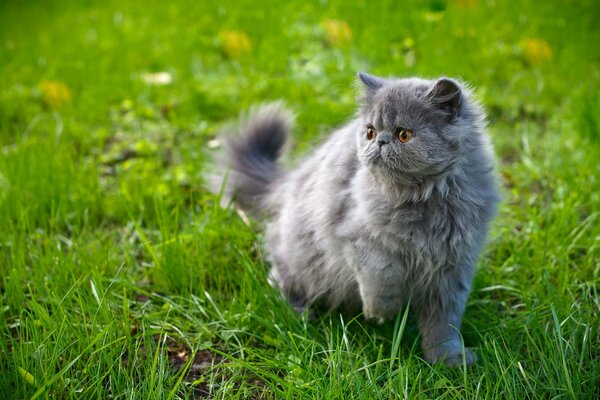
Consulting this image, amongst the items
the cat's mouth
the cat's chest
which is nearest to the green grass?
the cat's chest

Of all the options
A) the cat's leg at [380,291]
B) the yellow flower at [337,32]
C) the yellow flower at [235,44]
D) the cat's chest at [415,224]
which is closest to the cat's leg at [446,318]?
the cat's leg at [380,291]

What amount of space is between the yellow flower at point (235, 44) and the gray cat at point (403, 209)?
234 centimetres

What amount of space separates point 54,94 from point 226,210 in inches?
78.1

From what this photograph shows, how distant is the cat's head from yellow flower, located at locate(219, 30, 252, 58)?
9.16ft

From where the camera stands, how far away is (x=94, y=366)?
2.07 metres

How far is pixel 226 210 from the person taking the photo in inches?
115

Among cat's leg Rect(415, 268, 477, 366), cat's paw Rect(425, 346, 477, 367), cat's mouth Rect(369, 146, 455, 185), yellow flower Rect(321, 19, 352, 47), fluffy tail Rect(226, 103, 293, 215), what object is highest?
yellow flower Rect(321, 19, 352, 47)

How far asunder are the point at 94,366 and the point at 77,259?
70 cm

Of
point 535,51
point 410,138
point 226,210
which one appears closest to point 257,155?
point 226,210

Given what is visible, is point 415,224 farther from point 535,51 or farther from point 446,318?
point 535,51

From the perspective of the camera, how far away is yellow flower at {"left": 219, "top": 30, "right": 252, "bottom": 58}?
464 centimetres

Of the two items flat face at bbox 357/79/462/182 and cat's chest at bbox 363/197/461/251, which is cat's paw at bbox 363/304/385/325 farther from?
flat face at bbox 357/79/462/182

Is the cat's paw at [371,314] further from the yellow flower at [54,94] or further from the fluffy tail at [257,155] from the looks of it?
the yellow flower at [54,94]

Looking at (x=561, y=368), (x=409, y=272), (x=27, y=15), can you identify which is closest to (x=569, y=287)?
(x=561, y=368)
